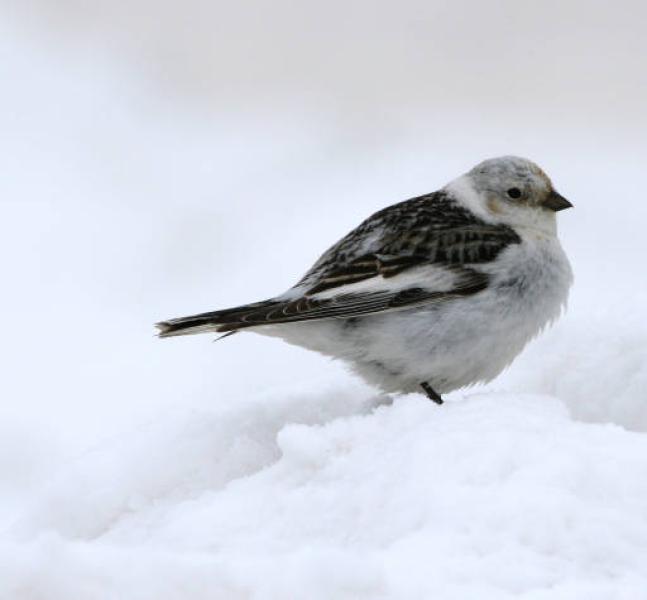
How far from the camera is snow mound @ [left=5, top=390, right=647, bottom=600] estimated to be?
251cm

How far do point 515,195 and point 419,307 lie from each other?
2.30 ft

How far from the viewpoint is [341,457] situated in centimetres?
323

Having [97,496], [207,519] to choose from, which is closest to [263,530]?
[207,519]

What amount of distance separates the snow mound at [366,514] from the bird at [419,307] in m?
0.69

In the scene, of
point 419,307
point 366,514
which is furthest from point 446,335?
point 366,514

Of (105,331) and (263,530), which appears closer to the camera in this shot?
(263,530)

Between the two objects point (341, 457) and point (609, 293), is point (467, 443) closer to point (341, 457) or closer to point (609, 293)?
point (341, 457)

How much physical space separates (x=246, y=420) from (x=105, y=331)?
3.41 meters

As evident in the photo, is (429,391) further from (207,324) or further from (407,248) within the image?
(207,324)

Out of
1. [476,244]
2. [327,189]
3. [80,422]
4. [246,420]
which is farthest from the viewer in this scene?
[327,189]

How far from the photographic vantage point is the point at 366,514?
291 cm

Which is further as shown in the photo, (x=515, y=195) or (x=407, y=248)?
(x=515, y=195)

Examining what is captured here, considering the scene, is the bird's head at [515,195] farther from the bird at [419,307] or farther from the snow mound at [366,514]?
the snow mound at [366,514]

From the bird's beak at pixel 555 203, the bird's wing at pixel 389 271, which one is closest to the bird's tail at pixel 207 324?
the bird's wing at pixel 389 271
